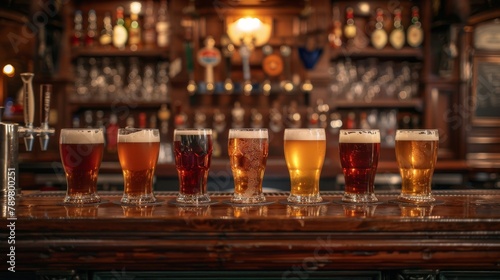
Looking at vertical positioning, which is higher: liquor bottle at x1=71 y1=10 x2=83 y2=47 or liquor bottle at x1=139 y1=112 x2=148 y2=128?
liquor bottle at x1=71 y1=10 x2=83 y2=47

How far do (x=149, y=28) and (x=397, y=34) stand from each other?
91.3 inches

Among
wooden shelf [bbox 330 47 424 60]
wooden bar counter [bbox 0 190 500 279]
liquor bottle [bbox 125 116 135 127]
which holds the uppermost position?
wooden shelf [bbox 330 47 424 60]

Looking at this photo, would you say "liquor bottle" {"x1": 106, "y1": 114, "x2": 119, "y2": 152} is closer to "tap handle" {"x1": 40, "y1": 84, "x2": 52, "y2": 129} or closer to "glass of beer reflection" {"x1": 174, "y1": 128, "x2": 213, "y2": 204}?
"tap handle" {"x1": 40, "y1": 84, "x2": 52, "y2": 129}

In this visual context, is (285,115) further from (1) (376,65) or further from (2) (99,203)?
(2) (99,203)

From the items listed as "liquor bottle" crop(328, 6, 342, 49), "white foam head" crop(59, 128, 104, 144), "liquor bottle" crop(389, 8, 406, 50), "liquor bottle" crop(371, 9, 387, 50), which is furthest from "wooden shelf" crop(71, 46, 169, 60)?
"white foam head" crop(59, 128, 104, 144)

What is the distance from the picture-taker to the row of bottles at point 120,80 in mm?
5133

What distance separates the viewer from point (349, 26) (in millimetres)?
5195

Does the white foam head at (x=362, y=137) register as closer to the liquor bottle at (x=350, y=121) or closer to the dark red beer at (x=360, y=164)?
the dark red beer at (x=360, y=164)

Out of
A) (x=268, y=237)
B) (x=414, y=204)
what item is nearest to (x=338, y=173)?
(x=414, y=204)

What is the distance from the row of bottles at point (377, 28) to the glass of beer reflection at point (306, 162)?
3.79 metres

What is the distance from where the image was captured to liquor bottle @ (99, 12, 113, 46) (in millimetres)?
5174

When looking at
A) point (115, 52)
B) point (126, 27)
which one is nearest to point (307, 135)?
point (115, 52)

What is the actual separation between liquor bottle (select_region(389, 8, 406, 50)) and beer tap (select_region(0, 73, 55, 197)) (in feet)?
13.5

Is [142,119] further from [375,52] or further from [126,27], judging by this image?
[375,52]
